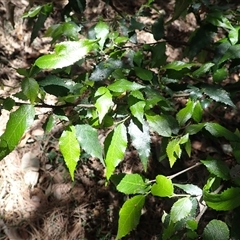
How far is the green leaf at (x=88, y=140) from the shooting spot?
43.8 inches

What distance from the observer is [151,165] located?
2.65 metres

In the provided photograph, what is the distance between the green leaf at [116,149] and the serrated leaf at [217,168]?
0.93 ft

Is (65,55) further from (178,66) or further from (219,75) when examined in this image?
(219,75)

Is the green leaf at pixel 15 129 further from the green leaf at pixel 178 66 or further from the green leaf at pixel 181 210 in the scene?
the green leaf at pixel 178 66

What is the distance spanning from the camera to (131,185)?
1.22 meters

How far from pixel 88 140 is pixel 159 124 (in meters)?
0.26

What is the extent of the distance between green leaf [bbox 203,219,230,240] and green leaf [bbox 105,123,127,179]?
1.08ft

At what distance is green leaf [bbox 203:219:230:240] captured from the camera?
1.03 meters

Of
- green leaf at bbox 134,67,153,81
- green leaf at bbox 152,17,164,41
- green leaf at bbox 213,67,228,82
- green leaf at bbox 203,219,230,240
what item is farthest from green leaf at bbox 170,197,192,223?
green leaf at bbox 152,17,164,41

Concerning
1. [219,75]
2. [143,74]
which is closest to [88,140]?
[143,74]

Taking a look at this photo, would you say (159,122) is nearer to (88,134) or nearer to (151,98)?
(151,98)

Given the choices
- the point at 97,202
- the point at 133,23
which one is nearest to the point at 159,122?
the point at 133,23

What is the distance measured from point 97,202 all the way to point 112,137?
4.90ft

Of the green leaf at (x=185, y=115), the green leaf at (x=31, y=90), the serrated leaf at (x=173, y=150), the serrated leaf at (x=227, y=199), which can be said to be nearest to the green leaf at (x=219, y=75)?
the green leaf at (x=185, y=115)
